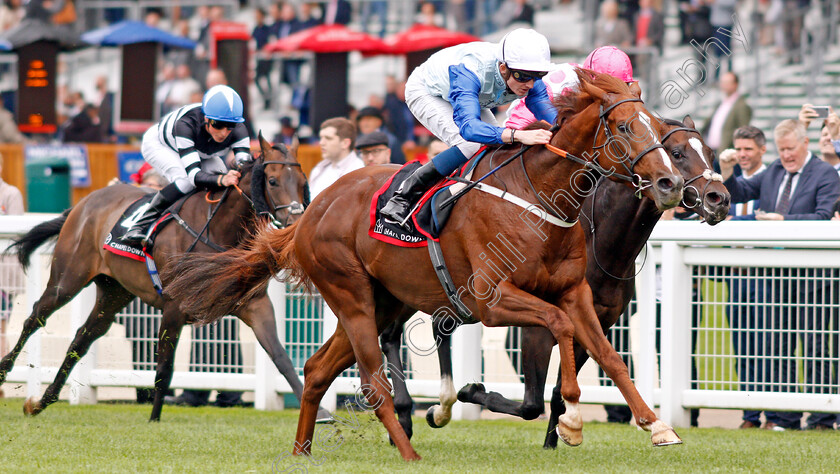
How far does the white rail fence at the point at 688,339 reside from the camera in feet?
20.8

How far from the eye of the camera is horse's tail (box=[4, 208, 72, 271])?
24.8 ft

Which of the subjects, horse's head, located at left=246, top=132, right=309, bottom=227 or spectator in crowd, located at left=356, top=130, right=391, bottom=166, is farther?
spectator in crowd, located at left=356, top=130, right=391, bottom=166

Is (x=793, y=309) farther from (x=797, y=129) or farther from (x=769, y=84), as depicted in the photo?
(x=769, y=84)

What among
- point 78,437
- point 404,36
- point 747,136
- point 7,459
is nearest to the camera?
point 7,459

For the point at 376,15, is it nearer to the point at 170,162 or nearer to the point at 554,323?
the point at 170,162

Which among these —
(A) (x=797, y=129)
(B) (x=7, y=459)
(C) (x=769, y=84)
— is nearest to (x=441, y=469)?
(B) (x=7, y=459)

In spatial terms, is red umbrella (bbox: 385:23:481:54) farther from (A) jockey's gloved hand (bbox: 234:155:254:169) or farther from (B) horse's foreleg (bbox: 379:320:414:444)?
(B) horse's foreleg (bbox: 379:320:414:444)

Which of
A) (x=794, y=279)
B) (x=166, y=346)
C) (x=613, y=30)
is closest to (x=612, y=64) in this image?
(x=794, y=279)

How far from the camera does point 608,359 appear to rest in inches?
178

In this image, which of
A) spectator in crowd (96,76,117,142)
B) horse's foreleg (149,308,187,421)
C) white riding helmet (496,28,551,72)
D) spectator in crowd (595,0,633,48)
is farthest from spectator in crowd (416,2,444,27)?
white riding helmet (496,28,551,72)

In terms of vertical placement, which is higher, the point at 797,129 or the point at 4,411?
the point at 797,129

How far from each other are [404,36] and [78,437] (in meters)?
8.71

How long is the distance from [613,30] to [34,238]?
27.1 feet

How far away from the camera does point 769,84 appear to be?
12820mm
